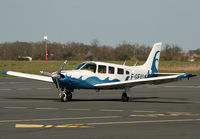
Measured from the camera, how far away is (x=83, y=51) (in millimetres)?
97312

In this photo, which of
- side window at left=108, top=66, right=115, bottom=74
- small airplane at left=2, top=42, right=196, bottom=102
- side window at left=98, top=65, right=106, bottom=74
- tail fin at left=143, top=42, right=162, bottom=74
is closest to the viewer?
small airplane at left=2, top=42, right=196, bottom=102

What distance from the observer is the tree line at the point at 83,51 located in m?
92.2

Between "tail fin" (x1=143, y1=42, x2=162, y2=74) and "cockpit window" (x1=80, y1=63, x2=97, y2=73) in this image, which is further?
"tail fin" (x1=143, y1=42, x2=162, y2=74)

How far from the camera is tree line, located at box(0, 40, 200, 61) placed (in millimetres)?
92188

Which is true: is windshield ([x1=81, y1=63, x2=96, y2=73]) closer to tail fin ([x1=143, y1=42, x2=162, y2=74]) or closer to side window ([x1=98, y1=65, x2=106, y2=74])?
side window ([x1=98, y1=65, x2=106, y2=74])

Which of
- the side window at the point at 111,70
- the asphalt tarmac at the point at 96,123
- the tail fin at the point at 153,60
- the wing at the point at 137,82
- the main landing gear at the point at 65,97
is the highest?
the tail fin at the point at 153,60

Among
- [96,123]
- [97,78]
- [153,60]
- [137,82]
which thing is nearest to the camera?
[96,123]

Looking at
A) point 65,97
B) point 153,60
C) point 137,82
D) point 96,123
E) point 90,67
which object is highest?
point 153,60

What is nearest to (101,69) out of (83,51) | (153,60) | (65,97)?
(65,97)

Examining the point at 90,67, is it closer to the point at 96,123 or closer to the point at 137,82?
the point at 137,82

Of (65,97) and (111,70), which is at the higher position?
(111,70)

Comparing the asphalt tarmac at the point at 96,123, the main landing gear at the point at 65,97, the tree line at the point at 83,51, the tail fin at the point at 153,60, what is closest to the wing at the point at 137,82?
the main landing gear at the point at 65,97

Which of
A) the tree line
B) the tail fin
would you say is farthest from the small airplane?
the tree line

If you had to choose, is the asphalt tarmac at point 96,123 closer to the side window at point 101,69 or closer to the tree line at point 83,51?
the side window at point 101,69
